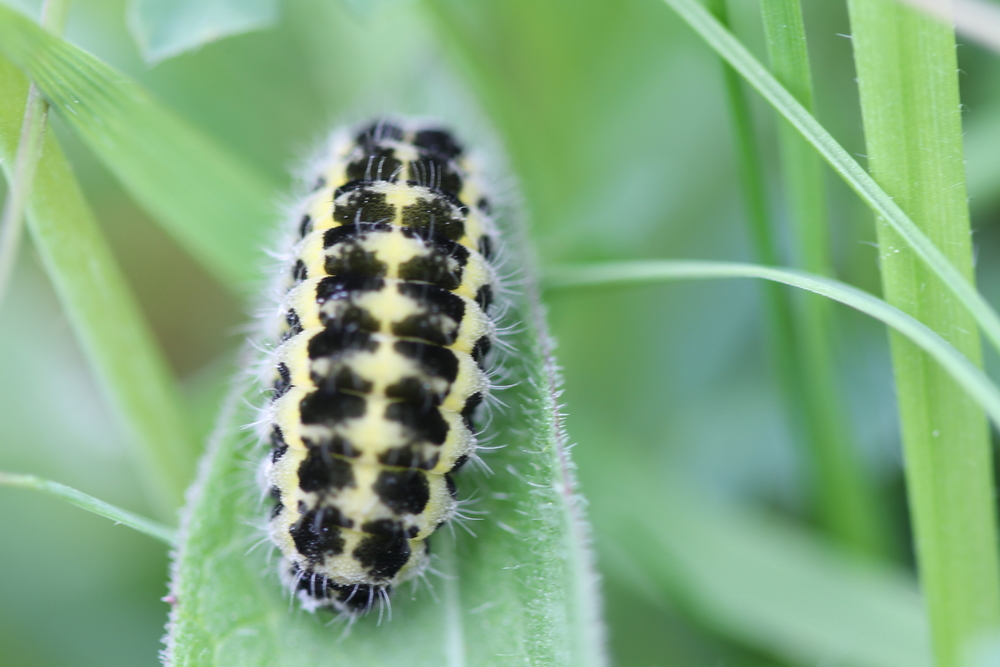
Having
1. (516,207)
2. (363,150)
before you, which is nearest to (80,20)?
(363,150)

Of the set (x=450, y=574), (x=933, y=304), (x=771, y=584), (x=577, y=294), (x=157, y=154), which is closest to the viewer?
(x=933, y=304)

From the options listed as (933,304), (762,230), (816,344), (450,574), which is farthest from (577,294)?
(933,304)

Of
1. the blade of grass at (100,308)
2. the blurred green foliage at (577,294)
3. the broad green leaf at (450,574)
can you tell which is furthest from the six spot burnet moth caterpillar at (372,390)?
the blurred green foliage at (577,294)

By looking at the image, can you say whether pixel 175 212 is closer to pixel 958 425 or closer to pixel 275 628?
pixel 275 628

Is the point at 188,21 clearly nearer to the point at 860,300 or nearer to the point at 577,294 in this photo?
the point at 577,294

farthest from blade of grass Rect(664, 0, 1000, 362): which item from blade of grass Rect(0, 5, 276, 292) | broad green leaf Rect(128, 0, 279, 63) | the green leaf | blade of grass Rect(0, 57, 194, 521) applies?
blade of grass Rect(0, 57, 194, 521)

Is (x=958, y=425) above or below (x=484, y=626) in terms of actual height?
above
